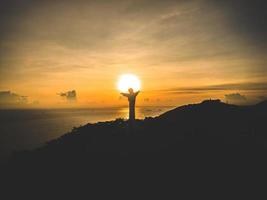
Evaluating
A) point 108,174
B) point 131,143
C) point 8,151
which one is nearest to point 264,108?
point 131,143

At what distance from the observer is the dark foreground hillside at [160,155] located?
23.0 meters

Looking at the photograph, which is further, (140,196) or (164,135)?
(164,135)

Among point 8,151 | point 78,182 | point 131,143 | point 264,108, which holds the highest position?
point 264,108

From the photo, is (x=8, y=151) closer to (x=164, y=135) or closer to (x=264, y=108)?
(x=164, y=135)

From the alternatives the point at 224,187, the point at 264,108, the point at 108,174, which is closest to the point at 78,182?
the point at 108,174

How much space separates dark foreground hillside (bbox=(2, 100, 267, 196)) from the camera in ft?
75.5

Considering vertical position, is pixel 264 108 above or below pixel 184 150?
above

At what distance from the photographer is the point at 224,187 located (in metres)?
20.2

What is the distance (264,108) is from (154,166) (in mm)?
24876

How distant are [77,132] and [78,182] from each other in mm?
19934

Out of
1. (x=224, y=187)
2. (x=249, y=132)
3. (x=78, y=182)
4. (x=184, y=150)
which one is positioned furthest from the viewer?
(x=249, y=132)

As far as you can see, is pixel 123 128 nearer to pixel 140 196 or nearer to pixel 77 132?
pixel 77 132

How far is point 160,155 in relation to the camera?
91.4 feet

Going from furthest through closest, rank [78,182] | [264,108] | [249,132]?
[264,108]
[249,132]
[78,182]
